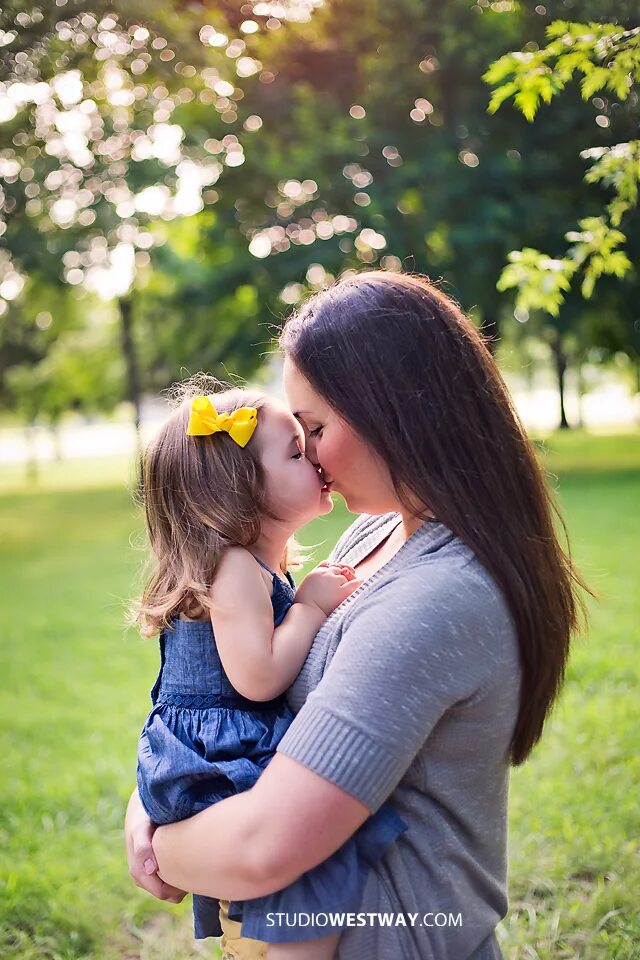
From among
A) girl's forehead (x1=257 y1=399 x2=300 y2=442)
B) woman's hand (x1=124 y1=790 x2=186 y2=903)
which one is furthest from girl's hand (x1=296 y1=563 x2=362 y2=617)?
woman's hand (x1=124 y1=790 x2=186 y2=903)

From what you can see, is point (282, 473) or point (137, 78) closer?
point (282, 473)

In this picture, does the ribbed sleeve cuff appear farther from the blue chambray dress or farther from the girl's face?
the girl's face

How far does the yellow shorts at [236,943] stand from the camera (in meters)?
1.74

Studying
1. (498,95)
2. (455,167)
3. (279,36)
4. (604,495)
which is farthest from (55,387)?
(498,95)

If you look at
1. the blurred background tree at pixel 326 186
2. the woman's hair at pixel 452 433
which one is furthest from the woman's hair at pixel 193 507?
the blurred background tree at pixel 326 186

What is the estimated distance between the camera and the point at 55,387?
80.4 ft

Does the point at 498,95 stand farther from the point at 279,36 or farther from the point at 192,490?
the point at 279,36

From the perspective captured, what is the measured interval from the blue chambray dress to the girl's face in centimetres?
15

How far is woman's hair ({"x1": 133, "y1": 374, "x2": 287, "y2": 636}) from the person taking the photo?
198cm

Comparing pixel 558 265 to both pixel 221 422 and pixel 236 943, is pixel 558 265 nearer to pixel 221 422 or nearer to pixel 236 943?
pixel 221 422

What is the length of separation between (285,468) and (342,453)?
0.30 metres

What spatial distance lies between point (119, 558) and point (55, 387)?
1387 cm

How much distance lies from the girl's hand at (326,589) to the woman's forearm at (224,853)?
A: 0.46 meters

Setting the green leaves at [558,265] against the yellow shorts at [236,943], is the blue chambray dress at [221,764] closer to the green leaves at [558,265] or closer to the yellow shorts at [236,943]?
the yellow shorts at [236,943]
